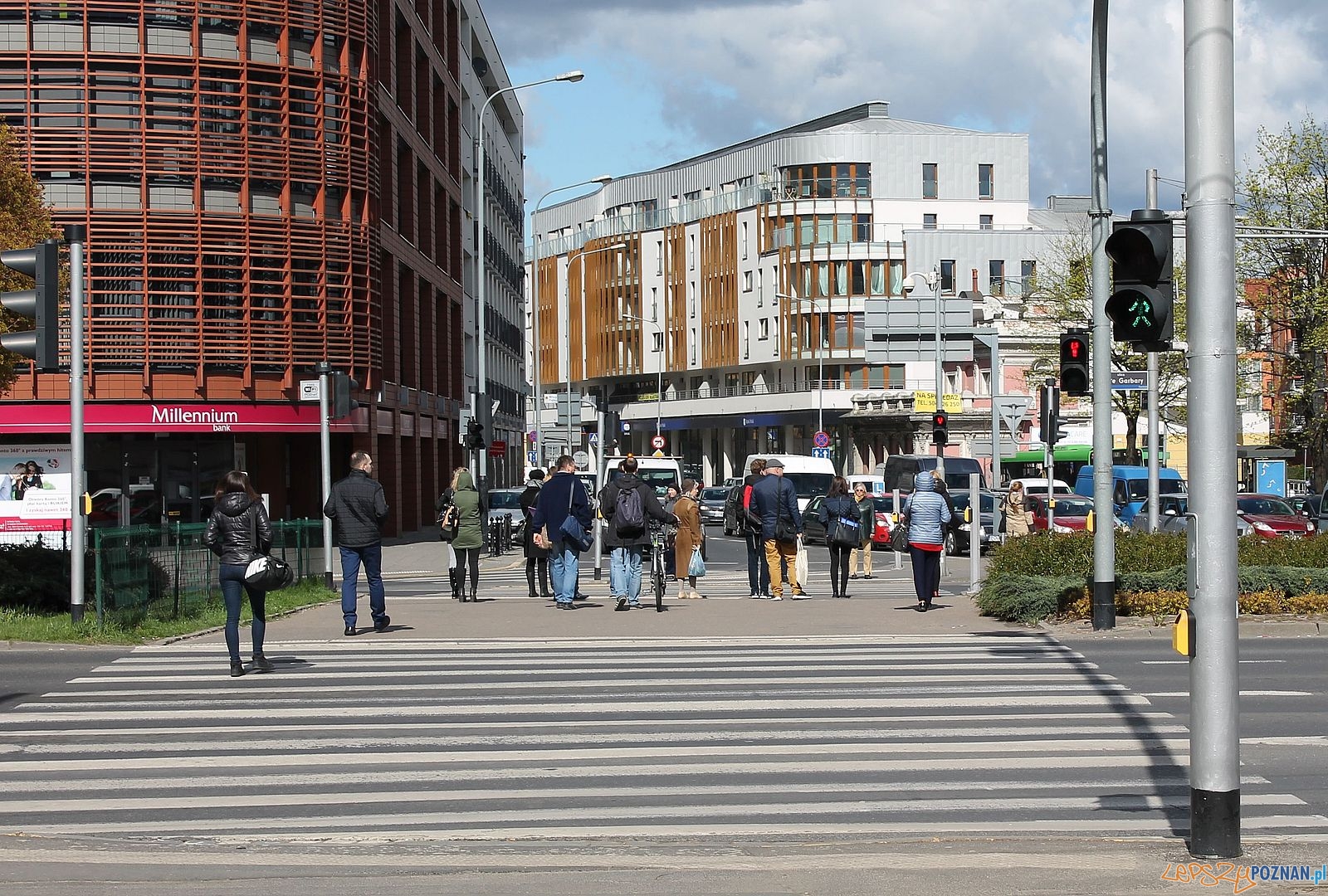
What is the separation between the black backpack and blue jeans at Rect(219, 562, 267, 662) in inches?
270

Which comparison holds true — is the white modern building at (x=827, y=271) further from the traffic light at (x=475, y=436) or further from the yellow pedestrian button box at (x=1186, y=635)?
the yellow pedestrian button box at (x=1186, y=635)

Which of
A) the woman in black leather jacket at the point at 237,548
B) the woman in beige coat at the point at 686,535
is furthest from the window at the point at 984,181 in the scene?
the woman in black leather jacket at the point at 237,548

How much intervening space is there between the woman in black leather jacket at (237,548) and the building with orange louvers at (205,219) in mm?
25853

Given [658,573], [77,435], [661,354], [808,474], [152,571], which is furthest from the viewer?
[661,354]

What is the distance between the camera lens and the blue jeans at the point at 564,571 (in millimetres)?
21609

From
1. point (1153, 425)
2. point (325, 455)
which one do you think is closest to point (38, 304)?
point (325, 455)

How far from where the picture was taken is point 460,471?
23.8 meters

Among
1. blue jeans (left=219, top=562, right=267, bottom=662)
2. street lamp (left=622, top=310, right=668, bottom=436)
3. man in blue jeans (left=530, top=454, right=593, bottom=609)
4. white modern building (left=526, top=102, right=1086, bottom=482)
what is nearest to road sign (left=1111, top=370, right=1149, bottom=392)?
man in blue jeans (left=530, top=454, right=593, bottom=609)

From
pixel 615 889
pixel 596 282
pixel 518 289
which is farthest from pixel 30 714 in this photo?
pixel 596 282

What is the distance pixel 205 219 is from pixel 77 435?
25244 millimetres

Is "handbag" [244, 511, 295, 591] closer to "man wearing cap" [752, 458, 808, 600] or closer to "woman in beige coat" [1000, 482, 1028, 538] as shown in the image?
"man wearing cap" [752, 458, 808, 600]

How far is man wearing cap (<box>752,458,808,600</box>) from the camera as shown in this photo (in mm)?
23484

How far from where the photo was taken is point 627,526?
21062 mm

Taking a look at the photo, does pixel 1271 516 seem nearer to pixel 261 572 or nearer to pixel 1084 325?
pixel 1084 325
